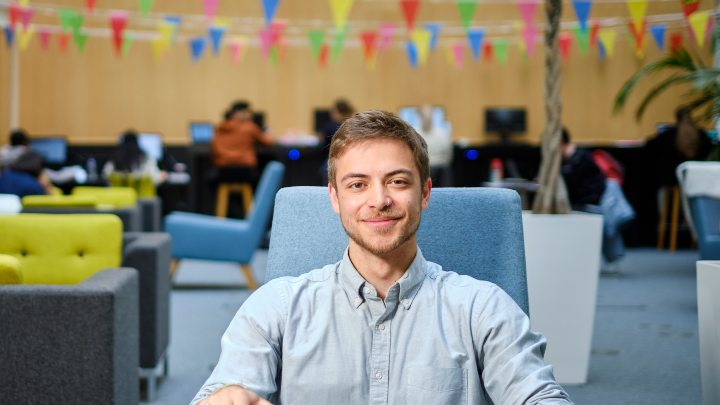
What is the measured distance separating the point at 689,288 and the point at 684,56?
1620mm

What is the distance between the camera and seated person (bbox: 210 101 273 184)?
8.87 meters

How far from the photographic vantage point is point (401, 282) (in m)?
1.67

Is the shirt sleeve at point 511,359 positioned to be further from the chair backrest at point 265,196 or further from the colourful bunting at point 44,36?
the colourful bunting at point 44,36

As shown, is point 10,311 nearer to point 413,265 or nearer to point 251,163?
point 413,265

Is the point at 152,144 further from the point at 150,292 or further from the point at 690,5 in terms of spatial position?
the point at 690,5

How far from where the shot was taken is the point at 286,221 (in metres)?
2.06

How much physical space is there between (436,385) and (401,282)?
0.62 ft

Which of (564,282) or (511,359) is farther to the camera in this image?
(564,282)

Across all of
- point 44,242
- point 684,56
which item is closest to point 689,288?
point 684,56

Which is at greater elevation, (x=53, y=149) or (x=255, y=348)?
(x=255, y=348)

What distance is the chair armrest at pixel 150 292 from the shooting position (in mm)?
Result: 3545

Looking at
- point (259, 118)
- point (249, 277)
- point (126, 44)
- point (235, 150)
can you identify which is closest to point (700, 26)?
point (249, 277)

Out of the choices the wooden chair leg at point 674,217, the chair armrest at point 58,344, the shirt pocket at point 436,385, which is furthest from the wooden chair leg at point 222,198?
the shirt pocket at point 436,385

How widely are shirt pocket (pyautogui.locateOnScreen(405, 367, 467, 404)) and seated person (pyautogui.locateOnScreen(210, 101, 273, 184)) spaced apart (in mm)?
7360
